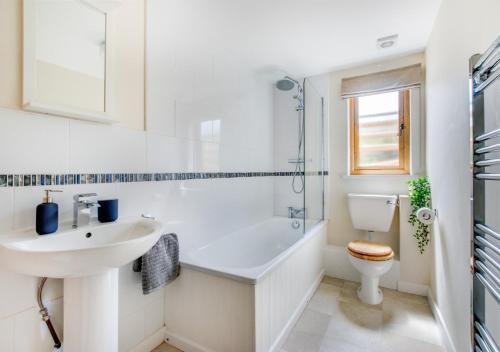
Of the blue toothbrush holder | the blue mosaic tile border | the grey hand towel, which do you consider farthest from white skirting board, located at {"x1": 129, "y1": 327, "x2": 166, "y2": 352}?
the blue mosaic tile border

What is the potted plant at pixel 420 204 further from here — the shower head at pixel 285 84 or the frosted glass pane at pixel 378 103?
the shower head at pixel 285 84

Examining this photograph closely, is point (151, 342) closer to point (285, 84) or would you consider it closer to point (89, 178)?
point (89, 178)

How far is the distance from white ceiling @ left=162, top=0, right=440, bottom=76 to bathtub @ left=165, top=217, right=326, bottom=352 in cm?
160

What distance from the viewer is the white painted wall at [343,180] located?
2605mm

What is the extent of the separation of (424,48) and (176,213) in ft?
9.02

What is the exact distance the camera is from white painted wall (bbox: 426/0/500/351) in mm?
1213

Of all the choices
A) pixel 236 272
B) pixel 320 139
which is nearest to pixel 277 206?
pixel 320 139

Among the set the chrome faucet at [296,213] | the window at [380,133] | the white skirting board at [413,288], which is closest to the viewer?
the white skirting board at [413,288]

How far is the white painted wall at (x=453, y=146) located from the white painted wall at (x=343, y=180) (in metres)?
0.55

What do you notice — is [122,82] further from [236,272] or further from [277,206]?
[277,206]

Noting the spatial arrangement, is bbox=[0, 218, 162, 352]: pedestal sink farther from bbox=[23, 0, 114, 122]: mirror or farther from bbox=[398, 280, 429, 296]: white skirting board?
bbox=[398, 280, 429, 296]: white skirting board

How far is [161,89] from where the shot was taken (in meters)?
1.66

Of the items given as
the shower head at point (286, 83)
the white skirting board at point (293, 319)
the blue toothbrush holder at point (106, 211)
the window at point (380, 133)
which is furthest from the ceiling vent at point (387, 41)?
the blue toothbrush holder at point (106, 211)

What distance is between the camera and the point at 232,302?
1.40m
